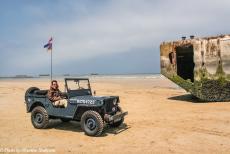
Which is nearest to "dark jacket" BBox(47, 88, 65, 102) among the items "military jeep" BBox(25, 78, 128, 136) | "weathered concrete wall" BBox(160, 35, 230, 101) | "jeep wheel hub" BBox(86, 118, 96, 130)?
"military jeep" BBox(25, 78, 128, 136)

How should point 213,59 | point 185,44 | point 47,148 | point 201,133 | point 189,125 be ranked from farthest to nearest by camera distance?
point 185,44, point 213,59, point 189,125, point 201,133, point 47,148

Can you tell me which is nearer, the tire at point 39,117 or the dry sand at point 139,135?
the dry sand at point 139,135

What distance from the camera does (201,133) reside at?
8891 millimetres

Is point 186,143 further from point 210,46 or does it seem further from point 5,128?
point 210,46

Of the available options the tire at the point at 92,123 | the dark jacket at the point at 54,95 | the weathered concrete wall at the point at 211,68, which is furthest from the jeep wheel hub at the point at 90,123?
the weathered concrete wall at the point at 211,68

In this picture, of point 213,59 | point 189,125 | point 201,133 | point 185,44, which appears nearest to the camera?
point 201,133

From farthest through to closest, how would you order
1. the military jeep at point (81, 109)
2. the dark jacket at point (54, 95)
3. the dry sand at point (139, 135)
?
the dark jacket at point (54, 95) < the military jeep at point (81, 109) < the dry sand at point (139, 135)

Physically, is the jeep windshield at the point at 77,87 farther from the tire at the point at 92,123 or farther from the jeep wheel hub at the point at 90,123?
the jeep wheel hub at the point at 90,123

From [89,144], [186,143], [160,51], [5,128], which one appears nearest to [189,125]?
[186,143]

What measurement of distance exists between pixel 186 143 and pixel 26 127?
17.2 ft

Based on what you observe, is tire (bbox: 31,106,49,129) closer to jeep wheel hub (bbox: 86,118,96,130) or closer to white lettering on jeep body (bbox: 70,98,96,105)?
white lettering on jeep body (bbox: 70,98,96,105)

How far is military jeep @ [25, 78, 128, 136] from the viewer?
29.1ft

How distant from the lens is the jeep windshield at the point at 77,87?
9.67 metres

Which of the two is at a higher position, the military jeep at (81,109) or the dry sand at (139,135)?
the military jeep at (81,109)
